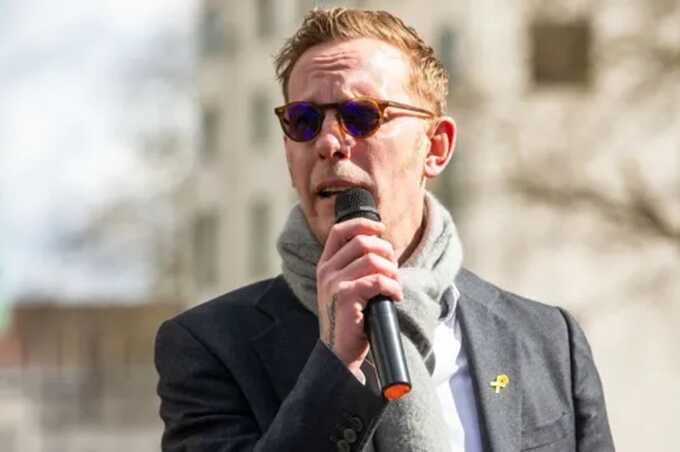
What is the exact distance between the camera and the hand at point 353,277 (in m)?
3.62

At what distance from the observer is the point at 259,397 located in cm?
404

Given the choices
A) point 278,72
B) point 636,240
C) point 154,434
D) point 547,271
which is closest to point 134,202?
point 154,434

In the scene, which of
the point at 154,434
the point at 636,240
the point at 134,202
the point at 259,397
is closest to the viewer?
the point at 259,397

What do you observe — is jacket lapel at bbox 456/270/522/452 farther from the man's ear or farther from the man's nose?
the man's nose

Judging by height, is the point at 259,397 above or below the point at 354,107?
below

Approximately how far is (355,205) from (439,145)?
48 cm

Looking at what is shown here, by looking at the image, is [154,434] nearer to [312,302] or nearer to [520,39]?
[520,39]

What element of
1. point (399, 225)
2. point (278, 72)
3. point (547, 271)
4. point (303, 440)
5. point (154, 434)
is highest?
point (278, 72)

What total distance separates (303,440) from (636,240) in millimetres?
20173

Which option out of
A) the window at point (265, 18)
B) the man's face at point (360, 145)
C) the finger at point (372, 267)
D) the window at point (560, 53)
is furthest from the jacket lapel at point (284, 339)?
the window at point (265, 18)

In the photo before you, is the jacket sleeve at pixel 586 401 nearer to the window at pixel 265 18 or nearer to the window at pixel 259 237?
the window at pixel 259 237

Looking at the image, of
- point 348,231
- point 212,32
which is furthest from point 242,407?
point 212,32

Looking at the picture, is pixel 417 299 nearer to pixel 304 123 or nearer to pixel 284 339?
pixel 284 339

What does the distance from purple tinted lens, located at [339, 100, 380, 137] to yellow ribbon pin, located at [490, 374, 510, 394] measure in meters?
0.55
